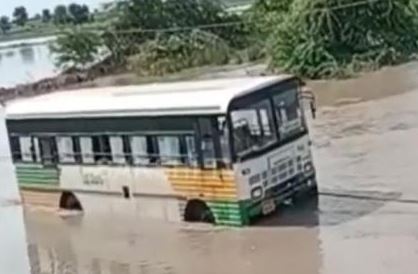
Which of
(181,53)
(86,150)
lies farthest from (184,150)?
(181,53)

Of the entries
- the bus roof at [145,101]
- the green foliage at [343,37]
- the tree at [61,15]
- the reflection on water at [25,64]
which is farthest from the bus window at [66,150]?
the tree at [61,15]

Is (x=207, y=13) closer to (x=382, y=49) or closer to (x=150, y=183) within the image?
(x=382, y=49)

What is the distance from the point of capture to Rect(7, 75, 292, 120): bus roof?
683 inches

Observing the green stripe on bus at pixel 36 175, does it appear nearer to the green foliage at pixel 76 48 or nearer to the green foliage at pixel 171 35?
the green foliage at pixel 171 35

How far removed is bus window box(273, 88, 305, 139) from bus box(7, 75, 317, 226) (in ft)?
0.05

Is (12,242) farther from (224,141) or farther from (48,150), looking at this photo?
(224,141)

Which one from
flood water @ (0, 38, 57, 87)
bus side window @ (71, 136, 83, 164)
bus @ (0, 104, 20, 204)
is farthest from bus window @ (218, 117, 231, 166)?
flood water @ (0, 38, 57, 87)

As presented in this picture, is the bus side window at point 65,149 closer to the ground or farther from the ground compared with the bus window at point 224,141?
closer to the ground

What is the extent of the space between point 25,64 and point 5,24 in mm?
17133

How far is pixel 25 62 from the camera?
7769 centimetres

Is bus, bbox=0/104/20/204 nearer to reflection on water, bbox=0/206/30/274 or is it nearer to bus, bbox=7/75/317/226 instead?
reflection on water, bbox=0/206/30/274

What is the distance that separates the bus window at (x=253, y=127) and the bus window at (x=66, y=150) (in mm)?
4946

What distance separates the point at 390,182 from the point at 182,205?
365 cm

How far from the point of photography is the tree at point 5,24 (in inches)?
3543
